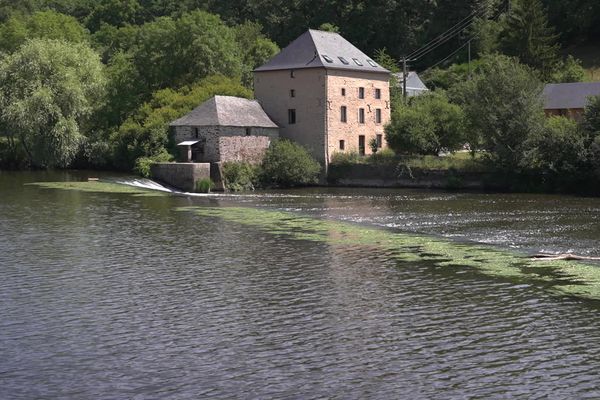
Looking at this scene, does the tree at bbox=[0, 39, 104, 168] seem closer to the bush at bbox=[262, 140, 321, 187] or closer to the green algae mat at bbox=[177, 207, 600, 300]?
the bush at bbox=[262, 140, 321, 187]

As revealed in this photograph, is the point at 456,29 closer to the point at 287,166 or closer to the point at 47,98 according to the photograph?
the point at 287,166

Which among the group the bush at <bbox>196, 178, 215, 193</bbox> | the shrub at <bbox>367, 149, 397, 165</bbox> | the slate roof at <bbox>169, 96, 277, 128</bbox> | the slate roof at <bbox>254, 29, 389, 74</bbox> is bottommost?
the bush at <bbox>196, 178, 215, 193</bbox>

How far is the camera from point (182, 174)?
4947cm

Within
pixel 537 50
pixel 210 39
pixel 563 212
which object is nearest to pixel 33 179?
pixel 210 39

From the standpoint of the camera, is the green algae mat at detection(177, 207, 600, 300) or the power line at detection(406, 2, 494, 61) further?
the power line at detection(406, 2, 494, 61)

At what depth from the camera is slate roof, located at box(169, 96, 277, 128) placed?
5181 cm

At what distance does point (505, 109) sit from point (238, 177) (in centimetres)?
1593

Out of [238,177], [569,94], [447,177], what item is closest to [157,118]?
[238,177]

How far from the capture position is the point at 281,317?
18609 mm

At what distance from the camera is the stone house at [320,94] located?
5528cm

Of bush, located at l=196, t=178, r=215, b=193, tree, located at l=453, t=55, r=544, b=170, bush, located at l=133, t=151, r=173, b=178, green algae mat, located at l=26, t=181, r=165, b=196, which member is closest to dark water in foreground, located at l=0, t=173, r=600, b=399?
green algae mat, located at l=26, t=181, r=165, b=196

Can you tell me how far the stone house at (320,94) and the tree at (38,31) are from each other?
66.1ft

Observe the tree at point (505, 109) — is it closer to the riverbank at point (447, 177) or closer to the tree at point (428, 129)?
the riverbank at point (447, 177)

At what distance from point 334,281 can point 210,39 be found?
42.3 metres
